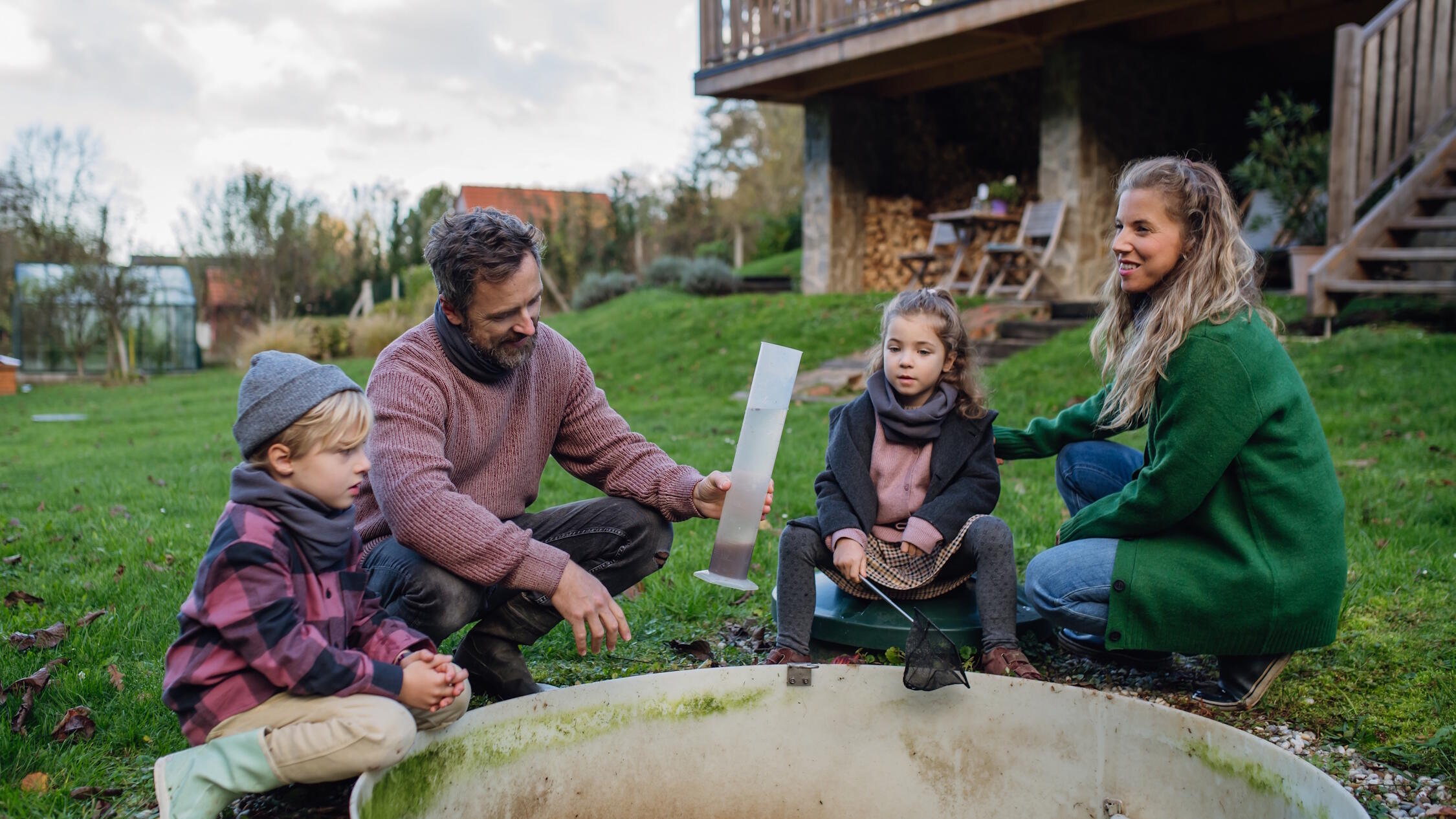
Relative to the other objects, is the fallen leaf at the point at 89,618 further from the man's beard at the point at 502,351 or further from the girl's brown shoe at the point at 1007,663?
the girl's brown shoe at the point at 1007,663

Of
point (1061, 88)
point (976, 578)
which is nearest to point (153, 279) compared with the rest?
point (1061, 88)

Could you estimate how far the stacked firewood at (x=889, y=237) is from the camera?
13664 mm

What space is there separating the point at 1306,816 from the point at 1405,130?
8075 mm

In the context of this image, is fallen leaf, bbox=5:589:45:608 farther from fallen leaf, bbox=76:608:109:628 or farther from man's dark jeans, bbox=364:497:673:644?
man's dark jeans, bbox=364:497:673:644

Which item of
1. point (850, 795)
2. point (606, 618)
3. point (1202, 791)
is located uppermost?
point (606, 618)

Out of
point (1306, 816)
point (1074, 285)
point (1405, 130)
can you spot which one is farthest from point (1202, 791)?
point (1074, 285)

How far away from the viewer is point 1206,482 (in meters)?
2.30

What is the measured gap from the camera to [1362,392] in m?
6.16

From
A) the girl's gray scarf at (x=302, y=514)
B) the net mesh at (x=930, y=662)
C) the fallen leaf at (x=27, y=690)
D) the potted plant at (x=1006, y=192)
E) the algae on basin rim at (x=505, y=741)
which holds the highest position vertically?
the potted plant at (x=1006, y=192)

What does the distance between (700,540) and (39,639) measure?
7.19 ft

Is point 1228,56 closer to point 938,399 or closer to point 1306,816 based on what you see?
point 938,399

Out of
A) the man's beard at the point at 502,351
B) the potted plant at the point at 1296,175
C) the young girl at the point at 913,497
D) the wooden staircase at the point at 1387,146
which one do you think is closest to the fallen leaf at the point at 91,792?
the man's beard at the point at 502,351

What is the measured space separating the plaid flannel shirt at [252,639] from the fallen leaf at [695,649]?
124 cm

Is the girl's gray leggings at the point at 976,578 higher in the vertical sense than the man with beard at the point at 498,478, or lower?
lower
